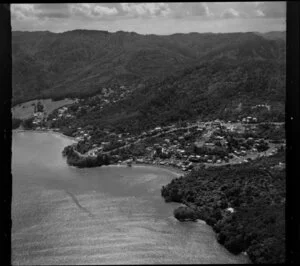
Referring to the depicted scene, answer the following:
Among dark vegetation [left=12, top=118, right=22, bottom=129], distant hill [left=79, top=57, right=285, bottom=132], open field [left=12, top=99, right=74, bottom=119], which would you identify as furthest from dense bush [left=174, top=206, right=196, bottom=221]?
open field [left=12, top=99, right=74, bottom=119]

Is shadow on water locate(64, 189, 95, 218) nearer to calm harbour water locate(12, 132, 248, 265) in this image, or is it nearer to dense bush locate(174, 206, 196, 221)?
calm harbour water locate(12, 132, 248, 265)

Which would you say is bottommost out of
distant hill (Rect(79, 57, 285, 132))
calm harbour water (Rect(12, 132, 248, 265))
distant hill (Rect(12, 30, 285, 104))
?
calm harbour water (Rect(12, 132, 248, 265))

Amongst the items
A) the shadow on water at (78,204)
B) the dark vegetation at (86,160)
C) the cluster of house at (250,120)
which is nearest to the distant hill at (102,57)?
the cluster of house at (250,120)

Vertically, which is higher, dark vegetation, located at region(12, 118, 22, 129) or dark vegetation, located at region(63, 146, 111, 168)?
dark vegetation, located at region(12, 118, 22, 129)

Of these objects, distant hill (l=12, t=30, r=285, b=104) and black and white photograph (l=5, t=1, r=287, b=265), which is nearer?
black and white photograph (l=5, t=1, r=287, b=265)

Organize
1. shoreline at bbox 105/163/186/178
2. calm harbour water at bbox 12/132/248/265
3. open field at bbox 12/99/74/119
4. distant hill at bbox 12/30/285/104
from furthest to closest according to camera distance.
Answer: distant hill at bbox 12/30/285/104, open field at bbox 12/99/74/119, shoreline at bbox 105/163/186/178, calm harbour water at bbox 12/132/248/265

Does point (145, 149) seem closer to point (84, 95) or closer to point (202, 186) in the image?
point (202, 186)

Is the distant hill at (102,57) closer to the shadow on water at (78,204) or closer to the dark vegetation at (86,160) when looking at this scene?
the dark vegetation at (86,160)

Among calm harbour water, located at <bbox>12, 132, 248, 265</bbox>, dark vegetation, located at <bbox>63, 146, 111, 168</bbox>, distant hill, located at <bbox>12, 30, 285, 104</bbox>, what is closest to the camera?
calm harbour water, located at <bbox>12, 132, 248, 265</bbox>

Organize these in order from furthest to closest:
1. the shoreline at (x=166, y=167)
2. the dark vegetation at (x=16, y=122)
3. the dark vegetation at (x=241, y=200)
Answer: the dark vegetation at (x=16, y=122), the shoreline at (x=166, y=167), the dark vegetation at (x=241, y=200)
